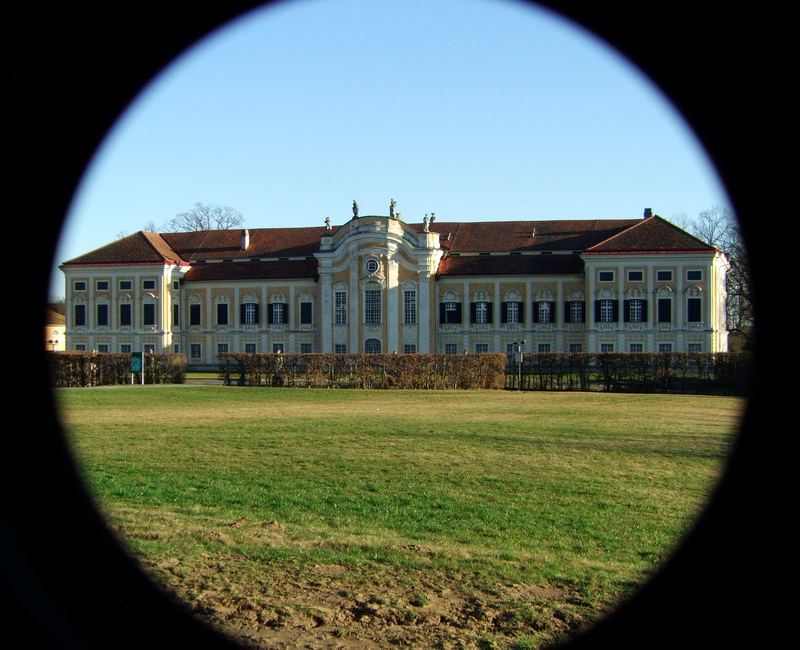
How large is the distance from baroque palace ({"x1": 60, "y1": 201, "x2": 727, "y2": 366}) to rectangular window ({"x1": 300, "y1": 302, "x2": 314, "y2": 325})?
0.24 feet

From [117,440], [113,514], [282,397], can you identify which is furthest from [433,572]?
[282,397]

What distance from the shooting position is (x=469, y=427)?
22.5 m

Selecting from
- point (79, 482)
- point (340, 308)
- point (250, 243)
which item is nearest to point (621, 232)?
point (340, 308)

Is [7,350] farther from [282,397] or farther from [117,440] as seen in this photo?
[282,397]

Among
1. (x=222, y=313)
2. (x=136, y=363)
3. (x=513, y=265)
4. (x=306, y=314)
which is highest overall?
(x=513, y=265)

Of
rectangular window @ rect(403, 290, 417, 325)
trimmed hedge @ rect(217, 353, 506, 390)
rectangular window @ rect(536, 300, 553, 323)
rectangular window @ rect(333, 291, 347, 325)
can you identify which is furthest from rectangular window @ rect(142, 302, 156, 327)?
rectangular window @ rect(536, 300, 553, 323)

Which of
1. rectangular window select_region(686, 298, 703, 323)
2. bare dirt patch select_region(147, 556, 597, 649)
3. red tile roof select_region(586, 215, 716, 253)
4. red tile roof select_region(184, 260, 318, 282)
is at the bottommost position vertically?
bare dirt patch select_region(147, 556, 597, 649)

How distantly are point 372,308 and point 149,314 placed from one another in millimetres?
16099

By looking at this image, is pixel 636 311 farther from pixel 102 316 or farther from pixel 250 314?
pixel 102 316

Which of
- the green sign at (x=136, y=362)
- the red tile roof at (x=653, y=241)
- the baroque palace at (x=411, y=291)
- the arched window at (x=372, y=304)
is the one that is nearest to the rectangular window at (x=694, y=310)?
the baroque palace at (x=411, y=291)

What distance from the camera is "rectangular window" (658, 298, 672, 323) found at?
208 ft

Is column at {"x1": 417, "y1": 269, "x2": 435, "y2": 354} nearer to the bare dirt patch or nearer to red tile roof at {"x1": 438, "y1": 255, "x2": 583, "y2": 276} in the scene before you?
red tile roof at {"x1": 438, "y1": 255, "x2": 583, "y2": 276}

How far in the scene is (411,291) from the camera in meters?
66.7

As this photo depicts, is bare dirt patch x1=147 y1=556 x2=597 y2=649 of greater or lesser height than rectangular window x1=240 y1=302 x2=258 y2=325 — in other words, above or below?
below
